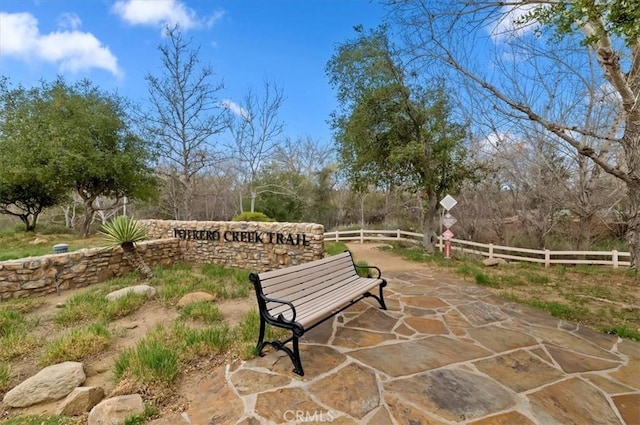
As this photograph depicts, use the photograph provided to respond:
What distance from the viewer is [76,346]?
3.32 m

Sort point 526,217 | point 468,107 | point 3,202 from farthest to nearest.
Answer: point 3,202 < point 526,217 < point 468,107

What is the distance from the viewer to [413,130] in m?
10.0

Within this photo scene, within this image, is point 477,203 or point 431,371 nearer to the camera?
point 431,371

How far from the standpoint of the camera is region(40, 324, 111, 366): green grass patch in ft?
10.5

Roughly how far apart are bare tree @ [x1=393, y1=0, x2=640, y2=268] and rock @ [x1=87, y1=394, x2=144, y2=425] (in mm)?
5361

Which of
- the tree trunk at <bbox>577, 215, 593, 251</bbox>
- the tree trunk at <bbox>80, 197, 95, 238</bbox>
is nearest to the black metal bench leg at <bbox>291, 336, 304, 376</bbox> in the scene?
the tree trunk at <bbox>577, 215, 593, 251</bbox>

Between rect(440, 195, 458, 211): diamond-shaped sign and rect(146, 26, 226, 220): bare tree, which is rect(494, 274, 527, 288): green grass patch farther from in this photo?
rect(146, 26, 226, 220): bare tree

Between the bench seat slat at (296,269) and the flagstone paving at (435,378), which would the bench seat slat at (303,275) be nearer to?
the bench seat slat at (296,269)

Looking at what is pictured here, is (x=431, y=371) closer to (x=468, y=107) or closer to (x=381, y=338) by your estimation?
(x=381, y=338)

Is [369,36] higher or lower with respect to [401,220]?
higher

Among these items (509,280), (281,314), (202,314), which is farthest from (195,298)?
(509,280)

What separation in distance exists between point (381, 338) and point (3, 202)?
1953 centimetres

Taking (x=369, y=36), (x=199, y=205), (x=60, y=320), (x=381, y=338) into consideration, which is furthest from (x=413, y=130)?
(x=199, y=205)

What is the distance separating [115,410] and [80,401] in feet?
1.44
